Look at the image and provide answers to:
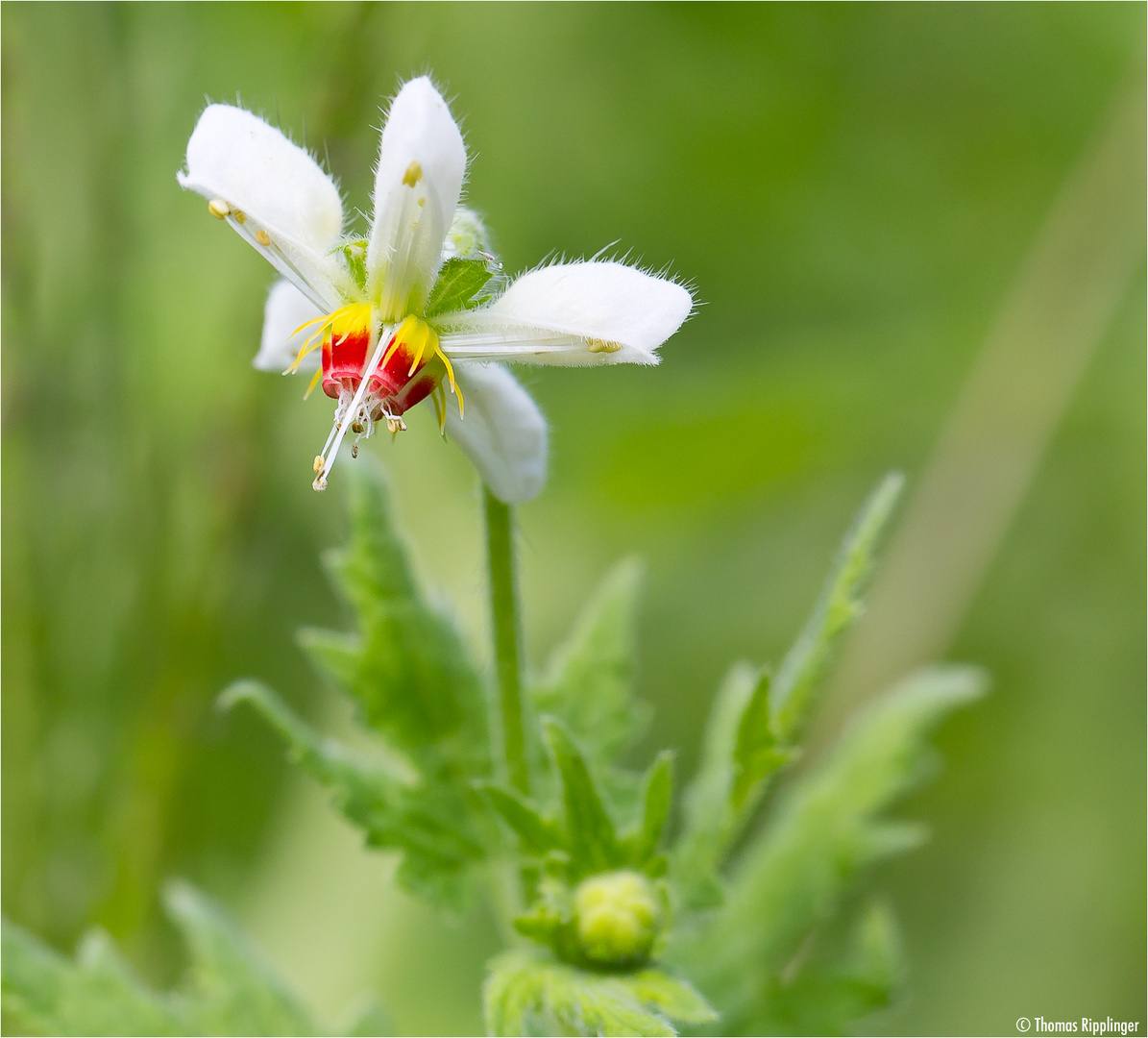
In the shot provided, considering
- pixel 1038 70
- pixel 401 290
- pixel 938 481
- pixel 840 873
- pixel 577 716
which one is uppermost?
pixel 1038 70

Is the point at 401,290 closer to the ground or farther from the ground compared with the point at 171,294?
closer to the ground

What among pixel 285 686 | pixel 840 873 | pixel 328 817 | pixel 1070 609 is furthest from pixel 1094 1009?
pixel 285 686

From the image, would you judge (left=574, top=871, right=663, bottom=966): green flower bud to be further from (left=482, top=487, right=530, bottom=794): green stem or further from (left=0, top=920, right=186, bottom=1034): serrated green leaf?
(left=0, top=920, right=186, bottom=1034): serrated green leaf

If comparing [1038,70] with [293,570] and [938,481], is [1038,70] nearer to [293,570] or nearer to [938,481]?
[938,481]

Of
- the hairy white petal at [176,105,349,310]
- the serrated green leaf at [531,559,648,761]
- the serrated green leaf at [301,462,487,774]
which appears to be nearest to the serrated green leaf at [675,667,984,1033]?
the serrated green leaf at [531,559,648,761]

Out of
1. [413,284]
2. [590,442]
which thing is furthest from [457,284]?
[590,442]

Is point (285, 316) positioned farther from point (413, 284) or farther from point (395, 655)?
point (395, 655)
